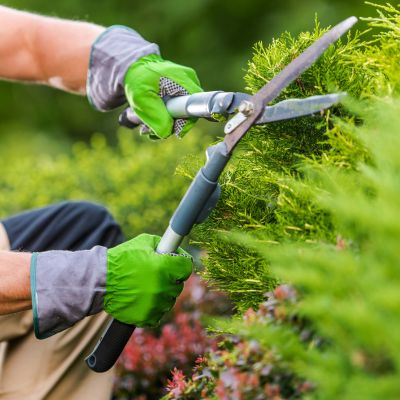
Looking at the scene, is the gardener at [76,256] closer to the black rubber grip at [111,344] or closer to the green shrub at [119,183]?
the black rubber grip at [111,344]

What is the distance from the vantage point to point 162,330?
2.70 m

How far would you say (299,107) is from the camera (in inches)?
55.7

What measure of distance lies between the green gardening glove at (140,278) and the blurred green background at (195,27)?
3.89m

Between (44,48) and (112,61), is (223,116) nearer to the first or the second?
(112,61)

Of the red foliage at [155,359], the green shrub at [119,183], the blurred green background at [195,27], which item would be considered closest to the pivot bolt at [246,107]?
the red foliage at [155,359]

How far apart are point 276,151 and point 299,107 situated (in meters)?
0.27

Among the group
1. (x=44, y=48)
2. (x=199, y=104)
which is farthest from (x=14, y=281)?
(x=44, y=48)

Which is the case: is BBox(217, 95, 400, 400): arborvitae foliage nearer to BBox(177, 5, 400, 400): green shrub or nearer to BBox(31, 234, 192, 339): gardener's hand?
BBox(177, 5, 400, 400): green shrub

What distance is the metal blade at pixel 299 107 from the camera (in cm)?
137

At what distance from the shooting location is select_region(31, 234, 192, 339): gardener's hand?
62.9 inches

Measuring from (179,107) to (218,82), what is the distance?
4102mm

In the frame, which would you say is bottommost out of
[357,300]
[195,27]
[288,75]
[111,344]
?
[195,27]

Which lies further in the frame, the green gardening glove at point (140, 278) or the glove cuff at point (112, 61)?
the glove cuff at point (112, 61)

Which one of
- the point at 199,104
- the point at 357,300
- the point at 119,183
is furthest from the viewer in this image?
the point at 119,183
